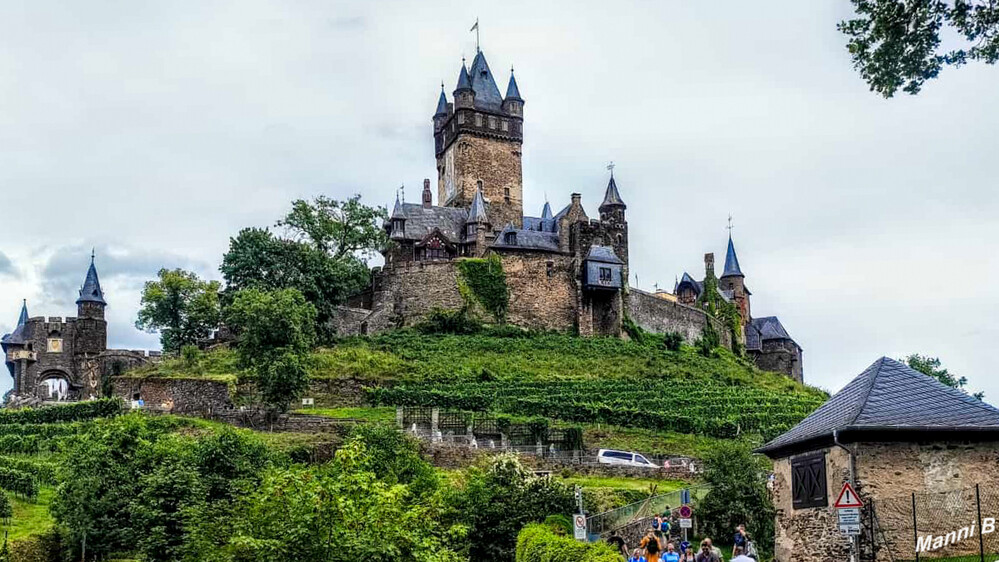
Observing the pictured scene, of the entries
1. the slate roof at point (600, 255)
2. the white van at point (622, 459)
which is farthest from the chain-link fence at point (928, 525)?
the slate roof at point (600, 255)

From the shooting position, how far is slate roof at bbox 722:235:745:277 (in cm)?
9431

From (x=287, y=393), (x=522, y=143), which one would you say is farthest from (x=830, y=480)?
(x=522, y=143)

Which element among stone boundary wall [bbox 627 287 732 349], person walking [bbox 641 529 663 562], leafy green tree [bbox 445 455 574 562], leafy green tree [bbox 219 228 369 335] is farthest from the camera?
stone boundary wall [bbox 627 287 732 349]

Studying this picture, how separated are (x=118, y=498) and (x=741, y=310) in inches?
2681

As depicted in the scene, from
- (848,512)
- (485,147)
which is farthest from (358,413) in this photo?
(485,147)

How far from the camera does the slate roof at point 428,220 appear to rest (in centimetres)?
7738

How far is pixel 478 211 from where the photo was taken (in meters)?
78.7

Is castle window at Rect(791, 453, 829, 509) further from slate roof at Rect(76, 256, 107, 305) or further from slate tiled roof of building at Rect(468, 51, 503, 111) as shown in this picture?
slate tiled roof of building at Rect(468, 51, 503, 111)

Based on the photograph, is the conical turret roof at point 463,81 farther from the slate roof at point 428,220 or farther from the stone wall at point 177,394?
the stone wall at point 177,394

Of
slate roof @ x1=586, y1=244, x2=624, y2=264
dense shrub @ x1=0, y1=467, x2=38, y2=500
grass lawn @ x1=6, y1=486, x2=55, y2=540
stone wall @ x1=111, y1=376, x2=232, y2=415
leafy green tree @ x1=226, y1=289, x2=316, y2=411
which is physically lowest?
grass lawn @ x1=6, y1=486, x2=55, y2=540

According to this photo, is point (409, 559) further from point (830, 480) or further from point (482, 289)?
point (482, 289)

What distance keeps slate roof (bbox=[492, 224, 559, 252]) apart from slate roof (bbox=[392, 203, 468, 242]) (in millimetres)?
3181

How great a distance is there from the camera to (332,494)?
20375mm

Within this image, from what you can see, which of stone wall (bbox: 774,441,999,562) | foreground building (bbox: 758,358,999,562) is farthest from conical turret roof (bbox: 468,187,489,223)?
stone wall (bbox: 774,441,999,562)
